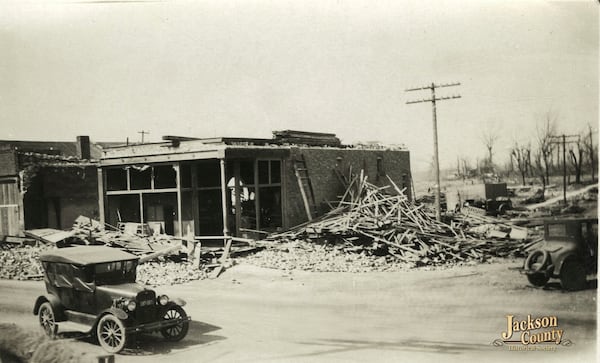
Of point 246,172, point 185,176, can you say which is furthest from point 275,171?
point 185,176

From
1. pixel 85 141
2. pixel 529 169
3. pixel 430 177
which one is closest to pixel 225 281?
pixel 85 141

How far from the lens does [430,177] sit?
10.2 meters

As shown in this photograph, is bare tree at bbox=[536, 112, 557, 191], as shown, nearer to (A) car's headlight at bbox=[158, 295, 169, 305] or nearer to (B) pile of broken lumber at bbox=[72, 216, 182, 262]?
(A) car's headlight at bbox=[158, 295, 169, 305]

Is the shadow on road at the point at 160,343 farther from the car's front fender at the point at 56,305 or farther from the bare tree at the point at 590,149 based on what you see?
the bare tree at the point at 590,149

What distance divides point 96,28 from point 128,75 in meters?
0.90

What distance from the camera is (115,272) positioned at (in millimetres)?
7516

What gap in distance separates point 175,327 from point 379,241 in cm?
490

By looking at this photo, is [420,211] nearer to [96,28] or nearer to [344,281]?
[344,281]

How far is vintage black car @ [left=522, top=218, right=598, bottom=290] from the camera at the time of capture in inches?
301

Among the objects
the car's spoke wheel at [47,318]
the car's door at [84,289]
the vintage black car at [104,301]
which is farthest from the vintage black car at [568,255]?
the car's spoke wheel at [47,318]

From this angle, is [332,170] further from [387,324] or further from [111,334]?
[111,334]

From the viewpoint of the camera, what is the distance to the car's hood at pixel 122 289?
7243 mm

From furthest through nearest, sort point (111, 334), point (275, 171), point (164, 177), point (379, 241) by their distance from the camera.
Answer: point (164, 177), point (275, 171), point (379, 241), point (111, 334)

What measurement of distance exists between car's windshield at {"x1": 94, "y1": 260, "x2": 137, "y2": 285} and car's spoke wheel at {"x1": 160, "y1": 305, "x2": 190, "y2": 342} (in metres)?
0.79
